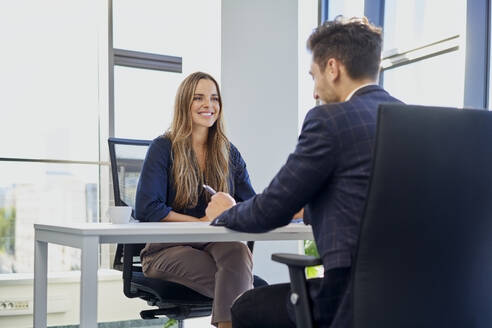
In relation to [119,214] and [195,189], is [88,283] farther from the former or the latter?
[195,189]

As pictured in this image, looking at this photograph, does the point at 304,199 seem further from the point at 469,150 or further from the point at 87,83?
the point at 87,83

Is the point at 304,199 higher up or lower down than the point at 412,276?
higher up

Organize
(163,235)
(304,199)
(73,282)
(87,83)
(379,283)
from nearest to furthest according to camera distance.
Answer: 1. (379,283)
2. (304,199)
3. (163,235)
4. (73,282)
5. (87,83)

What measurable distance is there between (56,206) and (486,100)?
8.90 ft

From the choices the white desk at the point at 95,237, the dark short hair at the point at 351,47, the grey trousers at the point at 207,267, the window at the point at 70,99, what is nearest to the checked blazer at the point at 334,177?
the dark short hair at the point at 351,47

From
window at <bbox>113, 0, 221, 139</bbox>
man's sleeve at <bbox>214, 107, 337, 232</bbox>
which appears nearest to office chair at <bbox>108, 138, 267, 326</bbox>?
man's sleeve at <bbox>214, 107, 337, 232</bbox>

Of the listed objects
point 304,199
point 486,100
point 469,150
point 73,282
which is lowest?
point 73,282

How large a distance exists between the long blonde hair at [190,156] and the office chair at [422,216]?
4.19 ft

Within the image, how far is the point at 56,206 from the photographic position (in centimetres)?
412

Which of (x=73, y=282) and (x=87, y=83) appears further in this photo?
(x=87, y=83)

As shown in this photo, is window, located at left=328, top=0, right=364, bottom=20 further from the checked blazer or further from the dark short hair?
the checked blazer

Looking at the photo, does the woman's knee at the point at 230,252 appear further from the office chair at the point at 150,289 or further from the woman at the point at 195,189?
the office chair at the point at 150,289

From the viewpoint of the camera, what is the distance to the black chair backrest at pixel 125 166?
2.76m

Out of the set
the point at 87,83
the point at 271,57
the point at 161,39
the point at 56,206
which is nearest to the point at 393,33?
the point at 271,57
